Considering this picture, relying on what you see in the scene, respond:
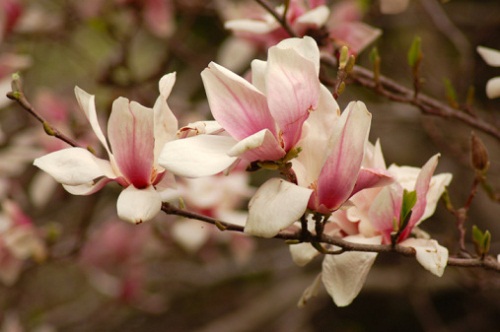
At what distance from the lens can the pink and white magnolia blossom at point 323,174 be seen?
56cm

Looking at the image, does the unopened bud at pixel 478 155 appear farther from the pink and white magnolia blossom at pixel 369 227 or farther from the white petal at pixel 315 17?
the white petal at pixel 315 17

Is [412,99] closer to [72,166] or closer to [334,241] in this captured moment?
[334,241]

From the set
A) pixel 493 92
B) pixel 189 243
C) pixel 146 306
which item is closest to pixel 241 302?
pixel 146 306

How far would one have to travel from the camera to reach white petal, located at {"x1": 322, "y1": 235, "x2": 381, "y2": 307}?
0.66m

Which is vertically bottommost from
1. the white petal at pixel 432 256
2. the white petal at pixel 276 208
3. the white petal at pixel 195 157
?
the white petal at pixel 432 256

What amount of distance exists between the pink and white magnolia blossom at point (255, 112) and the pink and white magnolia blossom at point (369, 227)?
0.11 m

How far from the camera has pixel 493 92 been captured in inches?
31.2

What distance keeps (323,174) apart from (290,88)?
0.27 feet

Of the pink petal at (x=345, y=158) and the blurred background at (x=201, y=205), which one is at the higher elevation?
the pink petal at (x=345, y=158)

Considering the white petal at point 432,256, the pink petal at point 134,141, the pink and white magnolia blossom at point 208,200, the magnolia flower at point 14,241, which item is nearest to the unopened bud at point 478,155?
the white petal at point 432,256

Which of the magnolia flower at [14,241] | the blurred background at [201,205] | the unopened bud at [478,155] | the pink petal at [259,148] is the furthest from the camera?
the blurred background at [201,205]

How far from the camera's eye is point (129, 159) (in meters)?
0.64

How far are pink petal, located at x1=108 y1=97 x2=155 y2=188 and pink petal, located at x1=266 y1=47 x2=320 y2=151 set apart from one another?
14 cm

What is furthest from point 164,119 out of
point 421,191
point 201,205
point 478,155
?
point 201,205
